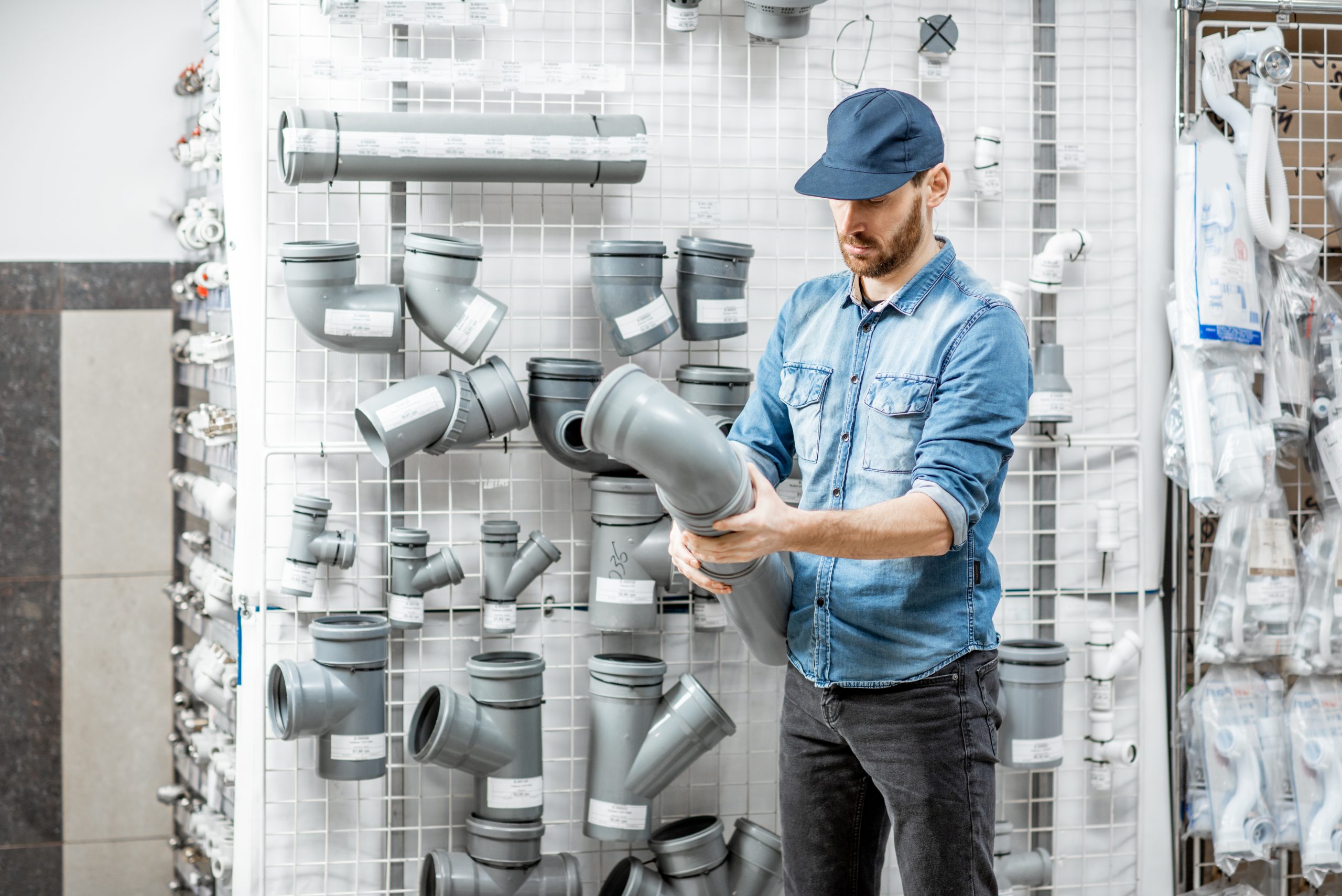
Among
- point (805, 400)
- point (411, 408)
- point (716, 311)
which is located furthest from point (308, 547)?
point (805, 400)

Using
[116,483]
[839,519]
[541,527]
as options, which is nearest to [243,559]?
[541,527]

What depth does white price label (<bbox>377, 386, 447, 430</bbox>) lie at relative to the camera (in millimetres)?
2035

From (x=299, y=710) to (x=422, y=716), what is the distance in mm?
218

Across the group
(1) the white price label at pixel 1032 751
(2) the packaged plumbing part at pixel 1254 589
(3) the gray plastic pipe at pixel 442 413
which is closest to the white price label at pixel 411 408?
(3) the gray plastic pipe at pixel 442 413

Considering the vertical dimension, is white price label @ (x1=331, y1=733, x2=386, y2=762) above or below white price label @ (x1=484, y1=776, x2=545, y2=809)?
above

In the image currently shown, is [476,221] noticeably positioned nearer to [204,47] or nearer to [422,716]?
[422,716]

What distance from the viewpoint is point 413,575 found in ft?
7.08

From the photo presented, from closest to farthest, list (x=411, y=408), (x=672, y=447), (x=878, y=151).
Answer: (x=672, y=447) → (x=878, y=151) → (x=411, y=408)

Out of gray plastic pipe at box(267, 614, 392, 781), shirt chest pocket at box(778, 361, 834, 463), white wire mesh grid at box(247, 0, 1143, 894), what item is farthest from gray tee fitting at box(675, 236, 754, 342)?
gray plastic pipe at box(267, 614, 392, 781)

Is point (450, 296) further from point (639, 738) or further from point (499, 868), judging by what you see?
point (499, 868)

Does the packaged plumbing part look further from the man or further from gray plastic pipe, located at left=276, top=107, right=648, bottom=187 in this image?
gray plastic pipe, located at left=276, top=107, right=648, bottom=187

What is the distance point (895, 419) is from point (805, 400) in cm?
15

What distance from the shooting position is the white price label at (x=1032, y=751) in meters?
2.29

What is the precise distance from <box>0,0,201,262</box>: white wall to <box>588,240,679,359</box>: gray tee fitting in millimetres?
1442
